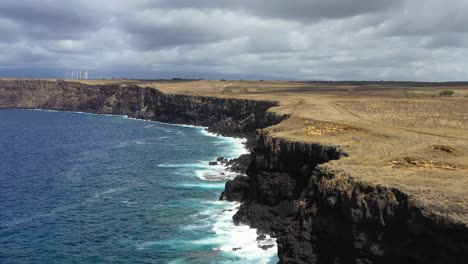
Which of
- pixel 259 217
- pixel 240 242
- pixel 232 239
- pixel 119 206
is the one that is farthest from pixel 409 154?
pixel 119 206

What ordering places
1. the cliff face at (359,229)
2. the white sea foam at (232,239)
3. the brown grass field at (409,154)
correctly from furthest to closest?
A: the white sea foam at (232,239) → the brown grass field at (409,154) → the cliff face at (359,229)

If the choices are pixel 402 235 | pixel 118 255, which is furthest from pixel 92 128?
pixel 402 235

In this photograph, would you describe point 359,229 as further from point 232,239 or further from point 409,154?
point 232,239

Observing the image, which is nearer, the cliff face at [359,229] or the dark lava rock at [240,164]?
the cliff face at [359,229]

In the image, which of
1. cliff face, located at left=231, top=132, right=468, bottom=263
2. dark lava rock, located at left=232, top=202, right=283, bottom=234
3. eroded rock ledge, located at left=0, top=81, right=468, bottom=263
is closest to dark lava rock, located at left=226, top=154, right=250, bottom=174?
eroded rock ledge, located at left=0, top=81, right=468, bottom=263

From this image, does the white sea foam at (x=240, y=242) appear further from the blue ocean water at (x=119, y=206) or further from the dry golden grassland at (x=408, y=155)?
the dry golden grassland at (x=408, y=155)

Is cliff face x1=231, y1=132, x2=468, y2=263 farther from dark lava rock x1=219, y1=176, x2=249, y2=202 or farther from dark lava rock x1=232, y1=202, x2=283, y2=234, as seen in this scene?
dark lava rock x1=219, y1=176, x2=249, y2=202

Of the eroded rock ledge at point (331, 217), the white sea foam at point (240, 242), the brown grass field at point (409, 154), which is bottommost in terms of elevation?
the white sea foam at point (240, 242)

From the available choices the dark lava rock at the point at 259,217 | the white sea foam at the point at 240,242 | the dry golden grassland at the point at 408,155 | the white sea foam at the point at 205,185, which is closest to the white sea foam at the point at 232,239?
the white sea foam at the point at 240,242
